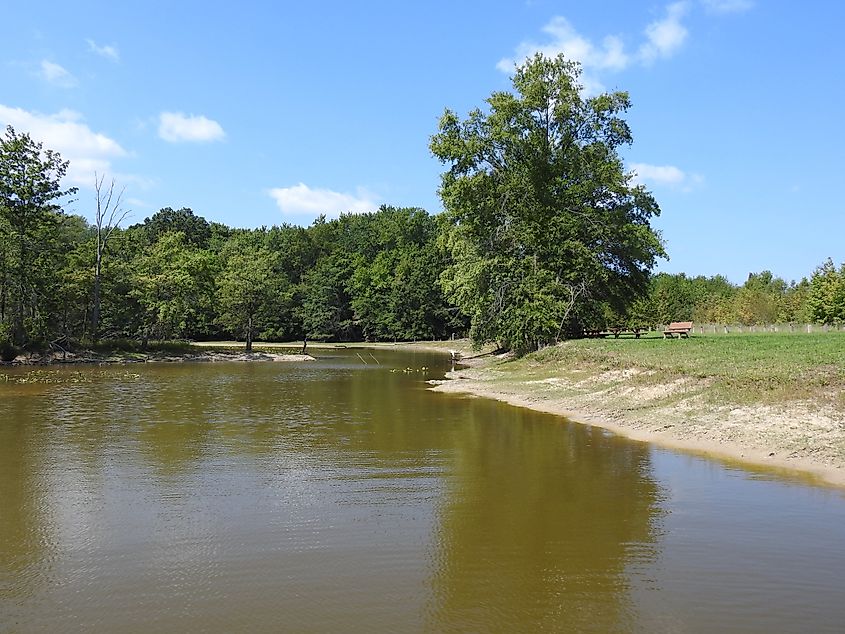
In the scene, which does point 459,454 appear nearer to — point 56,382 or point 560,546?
point 560,546

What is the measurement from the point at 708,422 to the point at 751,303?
287ft

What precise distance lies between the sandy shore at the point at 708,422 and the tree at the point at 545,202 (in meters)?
17.0

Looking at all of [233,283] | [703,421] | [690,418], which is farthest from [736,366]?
[233,283]

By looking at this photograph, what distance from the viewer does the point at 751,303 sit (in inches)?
3671

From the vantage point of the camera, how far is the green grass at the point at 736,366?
632 inches

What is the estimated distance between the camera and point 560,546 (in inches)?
340

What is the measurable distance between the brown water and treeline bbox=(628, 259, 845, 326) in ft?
137

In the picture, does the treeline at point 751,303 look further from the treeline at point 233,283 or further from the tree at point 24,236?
the tree at point 24,236

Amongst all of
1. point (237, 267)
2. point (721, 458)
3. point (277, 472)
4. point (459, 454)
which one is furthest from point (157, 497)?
point (237, 267)

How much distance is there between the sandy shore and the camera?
42.5 feet

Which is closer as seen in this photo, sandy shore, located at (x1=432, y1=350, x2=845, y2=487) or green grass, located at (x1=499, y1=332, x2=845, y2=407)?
sandy shore, located at (x1=432, y1=350, x2=845, y2=487)

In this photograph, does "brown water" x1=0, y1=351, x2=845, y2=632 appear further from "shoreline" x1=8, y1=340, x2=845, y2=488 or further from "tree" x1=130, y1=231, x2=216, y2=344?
"tree" x1=130, y1=231, x2=216, y2=344

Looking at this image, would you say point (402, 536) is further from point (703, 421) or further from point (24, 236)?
point (24, 236)

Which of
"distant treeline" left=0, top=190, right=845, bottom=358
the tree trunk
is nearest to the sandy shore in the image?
"distant treeline" left=0, top=190, right=845, bottom=358
